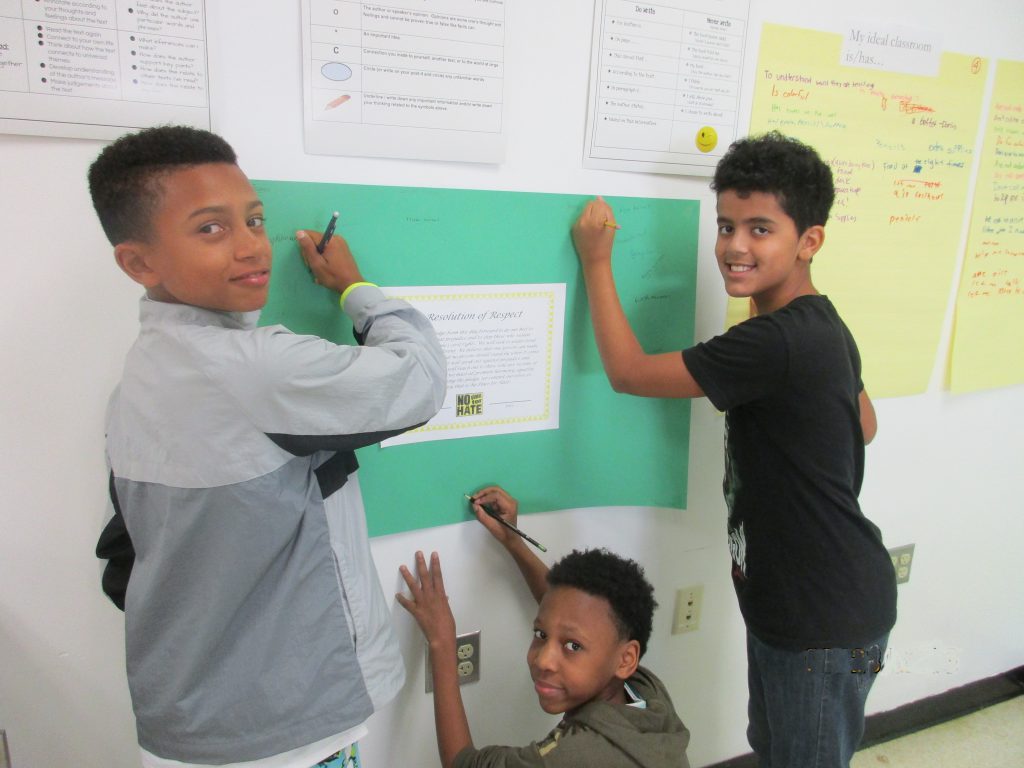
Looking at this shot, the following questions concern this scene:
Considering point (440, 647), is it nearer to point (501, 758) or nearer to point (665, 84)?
point (501, 758)

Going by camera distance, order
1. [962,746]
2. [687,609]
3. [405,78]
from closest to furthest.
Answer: [405,78] → [687,609] → [962,746]

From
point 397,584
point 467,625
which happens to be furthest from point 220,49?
point 467,625

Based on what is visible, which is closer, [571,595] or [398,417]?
[398,417]

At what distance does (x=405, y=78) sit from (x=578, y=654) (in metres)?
0.96

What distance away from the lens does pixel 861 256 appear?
4.76 ft

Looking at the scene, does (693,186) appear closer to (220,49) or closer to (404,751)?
(220,49)

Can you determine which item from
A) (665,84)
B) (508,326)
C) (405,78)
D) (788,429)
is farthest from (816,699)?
(405,78)

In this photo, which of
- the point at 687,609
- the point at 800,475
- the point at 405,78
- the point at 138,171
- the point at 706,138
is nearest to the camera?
the point at 138,171

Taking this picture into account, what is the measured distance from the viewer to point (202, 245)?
748mm

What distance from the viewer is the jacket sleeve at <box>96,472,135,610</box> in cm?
89

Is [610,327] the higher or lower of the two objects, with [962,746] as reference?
higher

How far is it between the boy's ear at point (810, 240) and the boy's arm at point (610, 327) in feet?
0.92

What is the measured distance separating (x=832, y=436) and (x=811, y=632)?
1.10 feet

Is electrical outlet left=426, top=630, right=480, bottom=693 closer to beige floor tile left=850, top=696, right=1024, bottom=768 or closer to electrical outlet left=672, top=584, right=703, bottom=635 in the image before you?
electrical outlet left=672, top=584, right=703, bottom=635
